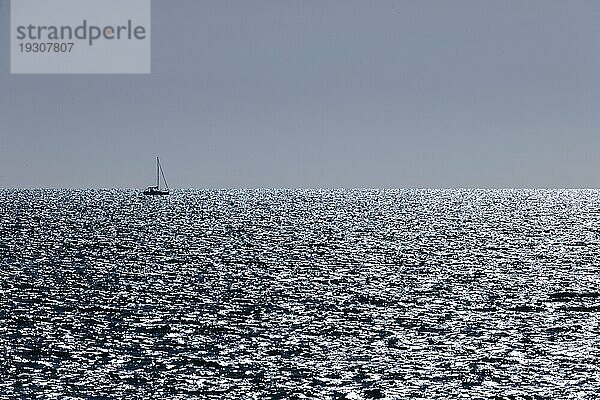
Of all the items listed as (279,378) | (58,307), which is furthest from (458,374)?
(58,307)

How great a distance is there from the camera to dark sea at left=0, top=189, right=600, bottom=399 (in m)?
38.1

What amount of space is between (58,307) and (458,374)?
32.4 m

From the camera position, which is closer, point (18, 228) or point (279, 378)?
point (279, 378)

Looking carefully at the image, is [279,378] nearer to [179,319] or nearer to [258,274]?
[179,319]

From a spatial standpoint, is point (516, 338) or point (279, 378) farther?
point (516, 338)

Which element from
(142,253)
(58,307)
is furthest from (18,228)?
(58,307)

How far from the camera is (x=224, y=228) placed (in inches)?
6368

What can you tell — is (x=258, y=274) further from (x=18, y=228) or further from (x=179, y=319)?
(x=18, y=228)

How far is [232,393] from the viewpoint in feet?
120

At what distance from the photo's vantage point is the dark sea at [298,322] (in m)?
38.1

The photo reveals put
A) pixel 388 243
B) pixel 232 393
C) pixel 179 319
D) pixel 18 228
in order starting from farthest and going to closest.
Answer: pixel 18 228 < pixel 388 243 < pixel 179 319 < pixel 232 393

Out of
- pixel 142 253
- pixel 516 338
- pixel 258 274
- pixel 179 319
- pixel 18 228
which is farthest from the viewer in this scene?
pixel 18 228

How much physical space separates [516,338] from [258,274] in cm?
3941

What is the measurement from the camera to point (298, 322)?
5484 centimetres
